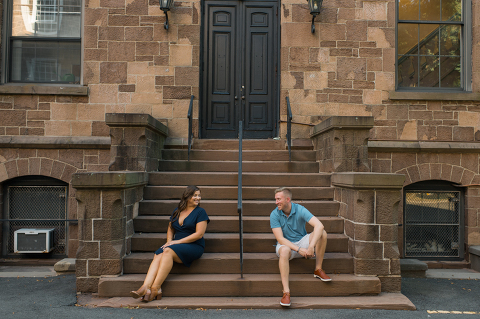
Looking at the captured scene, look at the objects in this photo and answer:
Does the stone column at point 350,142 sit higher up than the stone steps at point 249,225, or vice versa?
the stone column at point 350,142

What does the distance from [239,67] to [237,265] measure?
4.41 m

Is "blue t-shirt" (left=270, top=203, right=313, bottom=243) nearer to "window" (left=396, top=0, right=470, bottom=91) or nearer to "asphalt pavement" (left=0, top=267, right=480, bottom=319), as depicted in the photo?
"asphalt pavement" (left=0, top=267, right=480, bottom=319)

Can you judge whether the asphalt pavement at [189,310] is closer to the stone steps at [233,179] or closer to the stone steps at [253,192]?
the stone steps at [253,192]

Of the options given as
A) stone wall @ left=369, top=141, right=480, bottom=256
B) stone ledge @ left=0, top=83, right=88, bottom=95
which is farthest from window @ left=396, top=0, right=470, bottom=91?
stone ledge @ left=0, top=83, right=88, bottom=95

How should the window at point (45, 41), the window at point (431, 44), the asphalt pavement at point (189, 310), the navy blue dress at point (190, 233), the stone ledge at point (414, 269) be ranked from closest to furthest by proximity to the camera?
the asphalt pavement at point (189, 310) < the navy blue dress at point (190, 233) < the stone ledge at point (414, 269) < the window at point (45, 41) < the window at point (431, 44)

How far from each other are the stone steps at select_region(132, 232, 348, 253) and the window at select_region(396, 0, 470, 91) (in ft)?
13.0

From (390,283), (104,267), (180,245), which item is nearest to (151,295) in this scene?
(180,245)

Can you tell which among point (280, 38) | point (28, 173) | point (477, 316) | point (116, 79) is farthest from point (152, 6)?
point (477, 316)

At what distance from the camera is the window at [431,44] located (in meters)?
7.36

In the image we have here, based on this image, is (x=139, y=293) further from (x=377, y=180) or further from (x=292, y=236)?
(x=377, y=180)

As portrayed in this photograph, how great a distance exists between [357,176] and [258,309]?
2.00 meters

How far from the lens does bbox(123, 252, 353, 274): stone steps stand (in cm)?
461

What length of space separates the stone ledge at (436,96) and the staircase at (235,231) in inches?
85.9

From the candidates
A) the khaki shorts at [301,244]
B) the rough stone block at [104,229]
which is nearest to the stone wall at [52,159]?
the rough stone block at [104,229]
